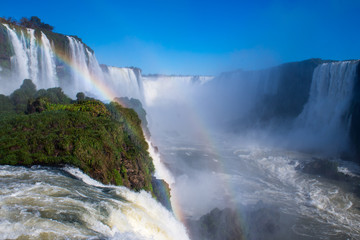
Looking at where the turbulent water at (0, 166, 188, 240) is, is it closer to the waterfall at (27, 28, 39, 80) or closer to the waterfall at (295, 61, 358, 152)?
the waterfall at (27, 28, 39, 80)

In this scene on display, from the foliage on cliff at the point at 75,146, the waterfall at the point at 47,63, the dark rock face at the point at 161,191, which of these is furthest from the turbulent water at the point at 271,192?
the waterfall at the point at 47,63

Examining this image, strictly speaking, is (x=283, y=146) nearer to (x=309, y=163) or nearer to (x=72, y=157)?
(x=309, y=163)

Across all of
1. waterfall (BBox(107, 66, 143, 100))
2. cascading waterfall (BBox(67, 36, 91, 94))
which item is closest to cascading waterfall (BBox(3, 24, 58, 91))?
cascading waterfall (BBox(67, 36, 91, 94))

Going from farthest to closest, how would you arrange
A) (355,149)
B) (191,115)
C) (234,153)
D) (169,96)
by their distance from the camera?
(169,96) → (191,115) → (234,153) → (355,149)

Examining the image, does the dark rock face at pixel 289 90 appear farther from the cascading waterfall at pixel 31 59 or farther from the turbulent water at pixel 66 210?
the turbulent water at pixel 66 210

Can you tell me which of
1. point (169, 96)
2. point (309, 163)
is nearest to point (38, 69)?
point (309, 163)

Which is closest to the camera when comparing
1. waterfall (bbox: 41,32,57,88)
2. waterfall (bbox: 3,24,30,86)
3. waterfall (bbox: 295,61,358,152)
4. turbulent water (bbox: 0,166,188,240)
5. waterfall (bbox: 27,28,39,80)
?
turbulent water (bbox: 0,166,188,240)

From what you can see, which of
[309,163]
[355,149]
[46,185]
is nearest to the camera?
[46,185]
